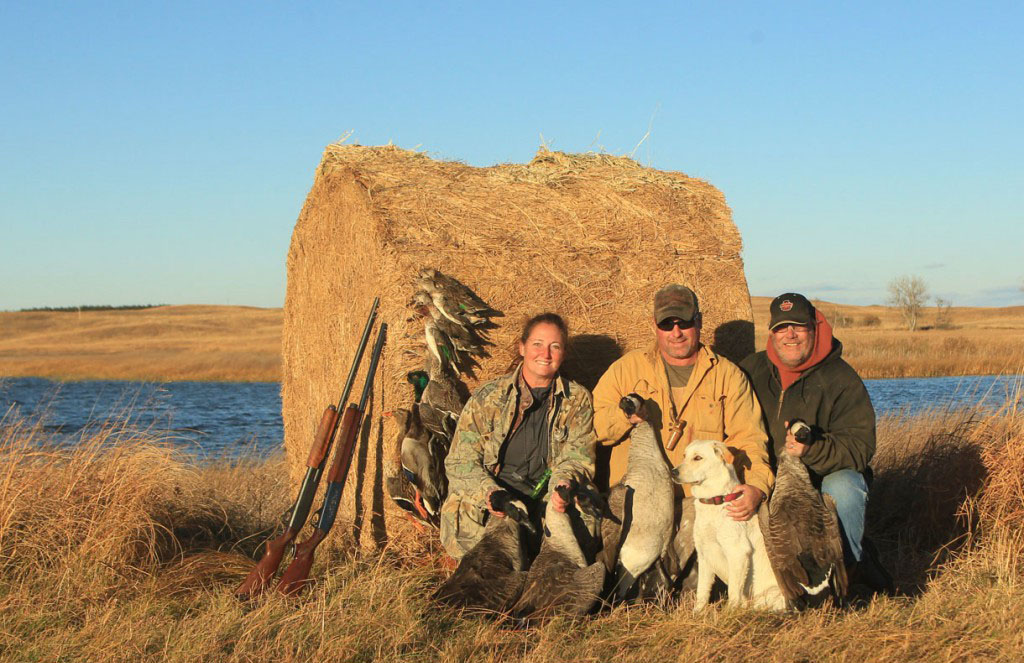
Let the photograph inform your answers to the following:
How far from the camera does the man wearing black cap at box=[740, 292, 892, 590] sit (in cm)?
550

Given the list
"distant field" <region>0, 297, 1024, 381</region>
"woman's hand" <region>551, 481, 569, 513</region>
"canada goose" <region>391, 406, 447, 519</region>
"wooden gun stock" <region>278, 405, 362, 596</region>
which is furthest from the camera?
"distant field" <region>0, 297, 1024, 381</region>

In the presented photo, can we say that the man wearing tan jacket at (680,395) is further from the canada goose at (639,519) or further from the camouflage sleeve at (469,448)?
the camouflage sleeve at (469,448)

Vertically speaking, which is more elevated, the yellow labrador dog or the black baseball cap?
the black baseball cap

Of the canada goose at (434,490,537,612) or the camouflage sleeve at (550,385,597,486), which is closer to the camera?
the canada goose at (434,490,537,612)

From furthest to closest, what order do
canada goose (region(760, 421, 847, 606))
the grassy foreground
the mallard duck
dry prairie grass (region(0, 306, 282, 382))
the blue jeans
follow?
dry prairie grass (region(0, 306, 282, 382)) < the mallard duck < the blue jeans < canada goose (region(760, 421, 847, 606)) < the grassy foreground

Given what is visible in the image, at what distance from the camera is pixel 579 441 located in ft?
18.9

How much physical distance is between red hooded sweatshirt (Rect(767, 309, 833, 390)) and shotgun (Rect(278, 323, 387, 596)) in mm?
2765

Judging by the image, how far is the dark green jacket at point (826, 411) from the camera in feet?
18.3

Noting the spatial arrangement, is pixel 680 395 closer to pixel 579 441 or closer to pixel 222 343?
pixel 579 441

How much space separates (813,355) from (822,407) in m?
0.34

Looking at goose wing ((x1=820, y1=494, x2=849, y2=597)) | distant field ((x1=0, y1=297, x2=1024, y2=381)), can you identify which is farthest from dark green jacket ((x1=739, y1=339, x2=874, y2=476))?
distant field ((x1=0, y1=297, x2=1024, y2=381))

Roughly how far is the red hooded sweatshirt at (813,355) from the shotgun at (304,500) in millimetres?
2870

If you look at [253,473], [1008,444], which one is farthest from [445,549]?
[253,473]

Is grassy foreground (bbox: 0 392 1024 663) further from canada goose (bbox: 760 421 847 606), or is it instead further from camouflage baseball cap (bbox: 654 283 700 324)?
camouflage baseball cap (bbox: 654 283 700 324)
